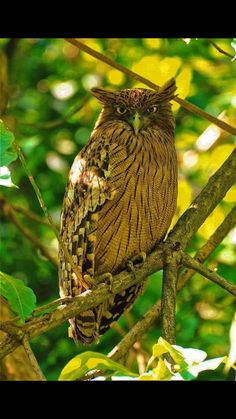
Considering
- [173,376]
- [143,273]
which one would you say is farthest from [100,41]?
[173,376]

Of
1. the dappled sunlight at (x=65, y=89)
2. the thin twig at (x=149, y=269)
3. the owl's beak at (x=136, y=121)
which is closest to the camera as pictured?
the thin twig at (x=149, y=269)

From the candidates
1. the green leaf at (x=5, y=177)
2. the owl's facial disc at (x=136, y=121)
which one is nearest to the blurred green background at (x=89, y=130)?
the owl's facial disc at (x=136, y=121)

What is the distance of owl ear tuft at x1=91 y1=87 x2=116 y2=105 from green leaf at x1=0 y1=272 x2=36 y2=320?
2316 millimetres

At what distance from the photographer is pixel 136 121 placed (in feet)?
16.1

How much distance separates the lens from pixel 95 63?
7.80 metres

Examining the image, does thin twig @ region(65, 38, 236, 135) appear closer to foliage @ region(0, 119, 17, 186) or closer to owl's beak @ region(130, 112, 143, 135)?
owl's beak @ region(130, 112, 143, 135)

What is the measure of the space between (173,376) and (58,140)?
18.1ft

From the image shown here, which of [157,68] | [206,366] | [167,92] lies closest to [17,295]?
[206,366]

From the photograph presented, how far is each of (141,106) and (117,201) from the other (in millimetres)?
689

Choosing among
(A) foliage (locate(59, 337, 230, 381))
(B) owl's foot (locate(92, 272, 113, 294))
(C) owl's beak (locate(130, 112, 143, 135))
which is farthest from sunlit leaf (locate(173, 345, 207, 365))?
(C) owl's beak (locate(130, 112, 143, 135))

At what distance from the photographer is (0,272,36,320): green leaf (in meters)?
2.93

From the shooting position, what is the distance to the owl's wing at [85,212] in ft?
15.2

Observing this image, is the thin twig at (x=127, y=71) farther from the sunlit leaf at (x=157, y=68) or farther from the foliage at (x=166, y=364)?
the foliage at (x=166, y=364)
